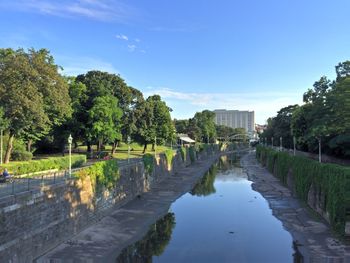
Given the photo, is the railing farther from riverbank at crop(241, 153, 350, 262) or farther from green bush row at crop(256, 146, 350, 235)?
green bush row at crop(256, 146, 350, 235)

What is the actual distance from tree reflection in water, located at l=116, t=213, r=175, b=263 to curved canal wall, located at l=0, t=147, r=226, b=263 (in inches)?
154

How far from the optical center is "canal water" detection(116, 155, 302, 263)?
70.8ft

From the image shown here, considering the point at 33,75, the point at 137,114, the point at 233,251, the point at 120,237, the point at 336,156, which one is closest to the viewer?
the point at 233,251

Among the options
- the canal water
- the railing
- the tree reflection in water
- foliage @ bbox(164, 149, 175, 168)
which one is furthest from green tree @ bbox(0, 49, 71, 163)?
foliage @ bbox(164, 149, 175, 168)

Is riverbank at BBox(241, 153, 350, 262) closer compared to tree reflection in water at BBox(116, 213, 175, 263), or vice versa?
riverbank at BBox(241, 153, 350, 262)

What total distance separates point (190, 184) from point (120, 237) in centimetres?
3108

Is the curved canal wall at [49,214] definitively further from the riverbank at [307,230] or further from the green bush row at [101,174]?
the riverbank at [307,230]

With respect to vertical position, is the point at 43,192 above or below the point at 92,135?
below

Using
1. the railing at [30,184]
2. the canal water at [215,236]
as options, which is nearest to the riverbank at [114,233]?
the canal water at [215,236]

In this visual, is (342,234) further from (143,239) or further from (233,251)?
(143,239)

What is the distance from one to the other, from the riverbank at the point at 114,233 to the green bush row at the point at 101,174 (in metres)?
2.48

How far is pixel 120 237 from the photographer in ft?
81.7

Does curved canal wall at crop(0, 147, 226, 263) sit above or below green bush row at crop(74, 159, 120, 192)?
below

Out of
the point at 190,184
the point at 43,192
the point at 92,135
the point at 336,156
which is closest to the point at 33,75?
the point at 92,135
